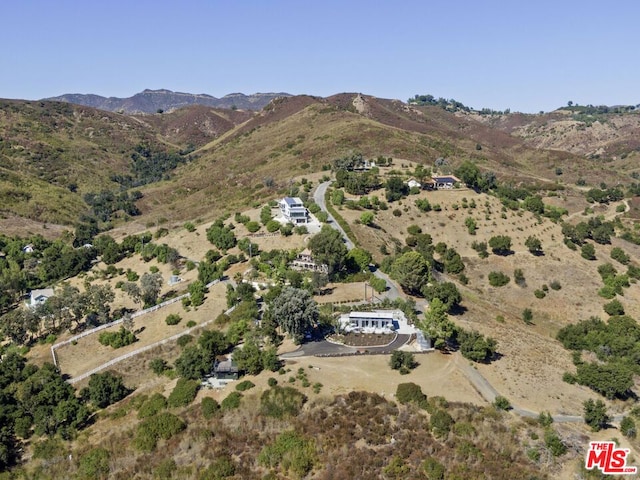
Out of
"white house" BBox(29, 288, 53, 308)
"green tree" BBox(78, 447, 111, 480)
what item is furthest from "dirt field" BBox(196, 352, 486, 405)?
"white house" BBox(29, 288, 53, 308)

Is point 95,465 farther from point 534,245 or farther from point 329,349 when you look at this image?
point 534,245

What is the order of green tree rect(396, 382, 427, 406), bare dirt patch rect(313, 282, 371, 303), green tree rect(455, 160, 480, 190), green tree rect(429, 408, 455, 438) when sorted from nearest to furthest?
green tree rect(429, 408, 455, 438)
green tree rect(396, 382, 427, 406)
bare dirt patch rect(313, 282, 371, 303)
green tree rect(455, 160, 480, 190)

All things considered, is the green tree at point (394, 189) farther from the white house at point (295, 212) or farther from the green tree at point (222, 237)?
the green tree at point (222, 237)

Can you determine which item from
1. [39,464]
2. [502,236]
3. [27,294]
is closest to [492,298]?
[502,236]

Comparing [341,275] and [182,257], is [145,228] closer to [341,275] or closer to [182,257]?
[182,257]

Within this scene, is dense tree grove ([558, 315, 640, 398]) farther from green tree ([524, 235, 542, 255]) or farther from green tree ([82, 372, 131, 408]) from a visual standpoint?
green tree ([82, 372, 131, 408])

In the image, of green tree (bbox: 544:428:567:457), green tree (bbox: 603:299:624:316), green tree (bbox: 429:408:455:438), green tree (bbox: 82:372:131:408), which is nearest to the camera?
green tree (bbox: 544:428:567:457)

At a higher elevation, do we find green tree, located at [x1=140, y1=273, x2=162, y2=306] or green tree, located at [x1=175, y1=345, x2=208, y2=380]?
green tree, located at [x1=140, y1=273, x2=162, y2=306]
